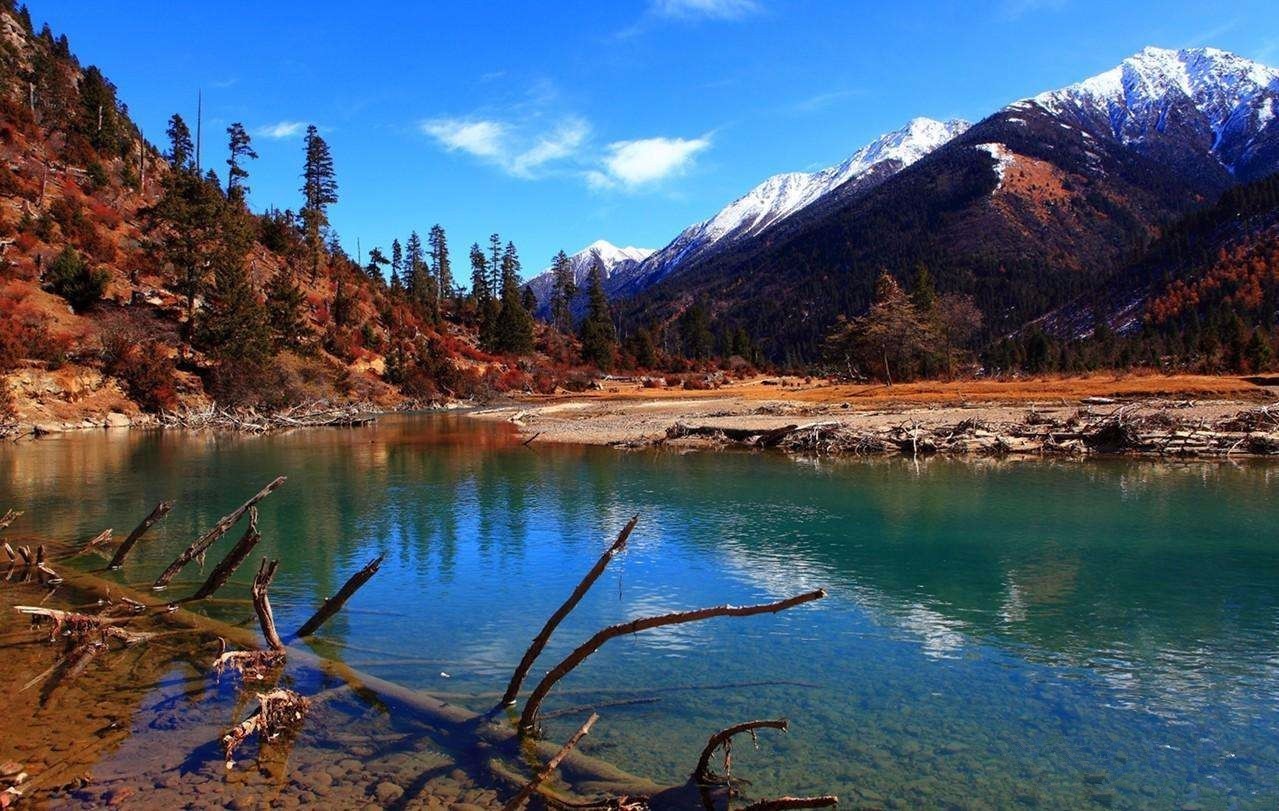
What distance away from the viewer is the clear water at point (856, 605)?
7023mm

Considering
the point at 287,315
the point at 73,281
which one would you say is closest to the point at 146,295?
the point at 73,281

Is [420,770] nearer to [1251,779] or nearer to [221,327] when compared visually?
[1251,779]

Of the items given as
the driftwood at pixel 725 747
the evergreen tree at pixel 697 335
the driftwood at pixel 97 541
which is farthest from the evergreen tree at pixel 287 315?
the evergreen tree at pixel 697 335

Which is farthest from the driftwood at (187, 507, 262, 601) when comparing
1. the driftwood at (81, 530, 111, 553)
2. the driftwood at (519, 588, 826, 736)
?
the driftwood at (519, 588, 826, 736)

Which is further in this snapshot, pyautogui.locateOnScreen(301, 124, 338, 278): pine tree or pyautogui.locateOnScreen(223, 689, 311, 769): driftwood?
pyautogui.locateOnScreen(301, 124, 338, 278): pine tree

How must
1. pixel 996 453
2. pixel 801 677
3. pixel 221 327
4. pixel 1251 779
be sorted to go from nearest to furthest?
1. pixel 1251 779
2. pixel 801 677
3. pixel 996 453
4. pixel 221 327

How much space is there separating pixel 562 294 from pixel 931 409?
110 metres

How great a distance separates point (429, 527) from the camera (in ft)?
59.9

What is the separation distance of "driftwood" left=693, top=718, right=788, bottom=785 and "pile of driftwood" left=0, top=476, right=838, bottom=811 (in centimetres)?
1

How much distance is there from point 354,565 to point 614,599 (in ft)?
17.9

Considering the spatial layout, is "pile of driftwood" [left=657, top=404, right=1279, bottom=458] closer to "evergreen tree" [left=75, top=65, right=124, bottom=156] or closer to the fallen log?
the fallen log

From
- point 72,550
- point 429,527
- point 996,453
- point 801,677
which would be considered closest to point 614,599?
point 801,677

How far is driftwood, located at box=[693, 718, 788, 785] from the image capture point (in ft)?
18.3

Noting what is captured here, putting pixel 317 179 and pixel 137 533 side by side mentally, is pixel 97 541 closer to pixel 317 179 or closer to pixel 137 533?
pixel 137 533
